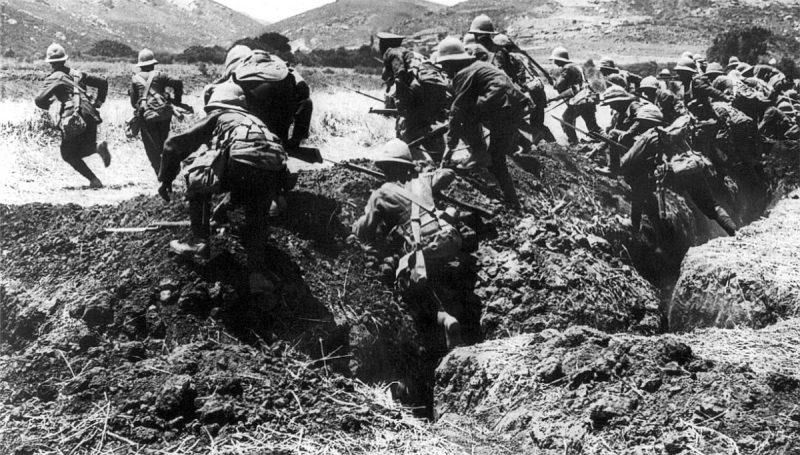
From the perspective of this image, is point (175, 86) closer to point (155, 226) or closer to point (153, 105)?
point (153, 105)

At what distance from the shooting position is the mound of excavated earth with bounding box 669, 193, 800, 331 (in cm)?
671

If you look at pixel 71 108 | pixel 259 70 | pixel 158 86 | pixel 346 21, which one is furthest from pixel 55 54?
pixel 346 21

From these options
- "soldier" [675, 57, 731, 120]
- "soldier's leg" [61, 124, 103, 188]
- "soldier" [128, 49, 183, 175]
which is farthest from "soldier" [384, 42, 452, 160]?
"soldier" [675, 57, 731, 120]

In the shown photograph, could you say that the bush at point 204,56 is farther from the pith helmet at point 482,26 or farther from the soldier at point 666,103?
the soldier at point 666,103

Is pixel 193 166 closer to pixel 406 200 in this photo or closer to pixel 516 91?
pixel 406 200

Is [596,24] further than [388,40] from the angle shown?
Yes

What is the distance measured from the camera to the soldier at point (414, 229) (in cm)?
588

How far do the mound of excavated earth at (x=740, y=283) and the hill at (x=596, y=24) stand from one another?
1008 inches

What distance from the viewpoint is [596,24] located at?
1683 inches

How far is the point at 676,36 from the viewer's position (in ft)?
127

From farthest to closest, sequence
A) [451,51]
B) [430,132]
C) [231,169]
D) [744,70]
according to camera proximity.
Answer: [744,70], [430,132], [451,51], [231,169]

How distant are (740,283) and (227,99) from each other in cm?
506

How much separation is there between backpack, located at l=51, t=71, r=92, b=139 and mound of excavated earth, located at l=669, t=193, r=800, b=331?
7515mm

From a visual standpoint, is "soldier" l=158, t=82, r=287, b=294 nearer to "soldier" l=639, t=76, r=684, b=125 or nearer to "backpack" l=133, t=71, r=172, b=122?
"backpack" l=133, t=71, r=172, b=122
